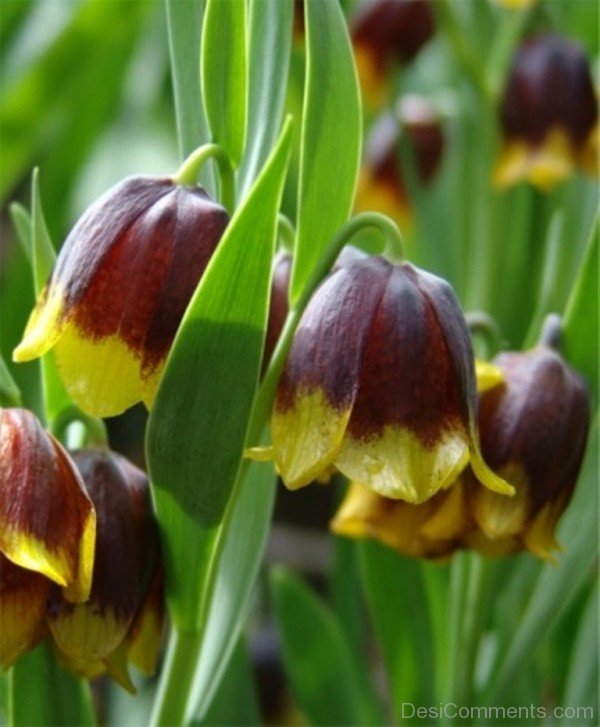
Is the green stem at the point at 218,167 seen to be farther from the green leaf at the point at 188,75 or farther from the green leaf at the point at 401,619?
the green leaf at the point at 401,619

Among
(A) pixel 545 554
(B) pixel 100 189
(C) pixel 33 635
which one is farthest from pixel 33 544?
(B) pixel 100 189

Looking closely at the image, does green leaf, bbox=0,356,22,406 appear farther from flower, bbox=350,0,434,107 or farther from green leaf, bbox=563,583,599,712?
flower, bbox=350,0,434,107

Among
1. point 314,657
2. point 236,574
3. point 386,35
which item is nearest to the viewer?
point 236,574

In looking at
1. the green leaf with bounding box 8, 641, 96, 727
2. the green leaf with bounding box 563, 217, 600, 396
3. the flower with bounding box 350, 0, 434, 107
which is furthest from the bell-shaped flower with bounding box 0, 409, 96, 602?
the flower with bounding box 350, 0, 434, 107

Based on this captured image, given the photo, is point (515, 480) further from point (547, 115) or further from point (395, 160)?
point (395, 160)

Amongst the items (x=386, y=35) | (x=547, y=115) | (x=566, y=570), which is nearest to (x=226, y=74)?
(x=566, y=570)

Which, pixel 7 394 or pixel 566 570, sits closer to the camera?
pixel 7 394

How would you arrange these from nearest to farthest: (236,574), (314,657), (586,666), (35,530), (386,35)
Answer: (35,530) < (236,574) < (586,666) < (314,657) < (386,35)
